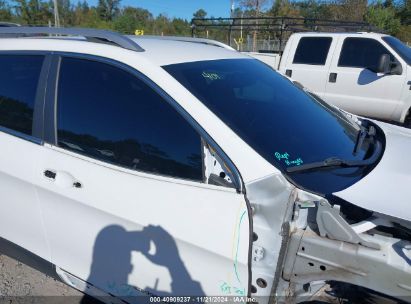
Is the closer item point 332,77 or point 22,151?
point 22,151

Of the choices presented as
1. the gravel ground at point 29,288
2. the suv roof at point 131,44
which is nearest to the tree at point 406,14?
the suv roof at point 131,44

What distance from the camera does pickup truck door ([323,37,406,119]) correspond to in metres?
7.52

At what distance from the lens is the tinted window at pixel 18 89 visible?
254 cm

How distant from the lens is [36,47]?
261cm

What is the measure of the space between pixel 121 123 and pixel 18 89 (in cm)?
91

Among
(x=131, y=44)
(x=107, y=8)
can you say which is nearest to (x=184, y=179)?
(x=131, y=44)

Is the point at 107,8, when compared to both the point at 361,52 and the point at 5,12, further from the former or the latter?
the point at 361,52

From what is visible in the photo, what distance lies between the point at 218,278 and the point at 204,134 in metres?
0.69

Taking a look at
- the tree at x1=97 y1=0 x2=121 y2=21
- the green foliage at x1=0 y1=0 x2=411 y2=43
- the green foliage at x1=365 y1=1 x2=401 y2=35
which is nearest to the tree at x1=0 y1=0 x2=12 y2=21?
the green foliage at x1=0 y1=0 x2=411 y2=43

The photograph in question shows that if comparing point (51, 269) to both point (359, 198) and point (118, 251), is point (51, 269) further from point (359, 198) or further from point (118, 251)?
point (359, 198)

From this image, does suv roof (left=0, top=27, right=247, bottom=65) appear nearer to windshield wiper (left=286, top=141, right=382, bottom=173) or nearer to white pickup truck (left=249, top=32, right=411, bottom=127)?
windshield wiper (left=286, top=141, right=382, bottom=173)

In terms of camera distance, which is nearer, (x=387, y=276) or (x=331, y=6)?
(x=387, y=276)

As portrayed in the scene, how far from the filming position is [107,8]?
241ft

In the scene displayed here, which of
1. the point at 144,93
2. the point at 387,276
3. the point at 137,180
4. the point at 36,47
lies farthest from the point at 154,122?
the point at 387,276
